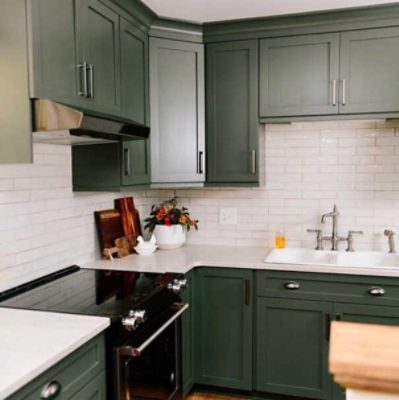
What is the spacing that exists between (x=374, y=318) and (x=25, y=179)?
79.6 inches

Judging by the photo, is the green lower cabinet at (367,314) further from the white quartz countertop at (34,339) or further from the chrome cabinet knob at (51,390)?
the chrome cabinet knob at (51,390)

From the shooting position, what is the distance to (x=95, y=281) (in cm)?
234

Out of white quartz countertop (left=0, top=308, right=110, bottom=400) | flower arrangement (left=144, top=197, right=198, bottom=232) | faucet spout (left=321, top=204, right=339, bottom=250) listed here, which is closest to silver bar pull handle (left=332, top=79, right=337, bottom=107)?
faucet spout (left=321, top=204, right=339, bottom=250)

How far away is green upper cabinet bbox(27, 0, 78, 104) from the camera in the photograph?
1.75 metres

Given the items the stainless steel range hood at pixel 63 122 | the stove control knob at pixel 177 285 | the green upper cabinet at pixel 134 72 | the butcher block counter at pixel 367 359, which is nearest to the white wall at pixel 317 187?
the green upper cabinet at pixel 134 72

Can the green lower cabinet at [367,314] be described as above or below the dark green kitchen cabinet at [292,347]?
above

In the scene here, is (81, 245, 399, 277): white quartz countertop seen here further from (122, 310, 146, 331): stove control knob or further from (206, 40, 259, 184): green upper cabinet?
(122, 310, 146, 331): stove control knob

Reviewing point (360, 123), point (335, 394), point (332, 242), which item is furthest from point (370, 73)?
point (335, 394)

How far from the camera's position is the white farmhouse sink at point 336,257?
2920mm

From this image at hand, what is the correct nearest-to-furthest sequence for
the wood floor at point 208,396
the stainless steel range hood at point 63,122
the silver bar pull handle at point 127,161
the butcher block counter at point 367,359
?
the butcher block counter at point 367,359
the stainless steel range hood at point 63,122
the silver bar pull handle at point 127,161
the wood floor at point 208,396

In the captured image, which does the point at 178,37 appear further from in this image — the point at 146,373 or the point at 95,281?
the point at 146,373

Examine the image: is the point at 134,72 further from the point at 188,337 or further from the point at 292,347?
the point at 292,347

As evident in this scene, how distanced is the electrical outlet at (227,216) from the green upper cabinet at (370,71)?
1.06m

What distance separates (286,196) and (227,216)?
1.51 feet
